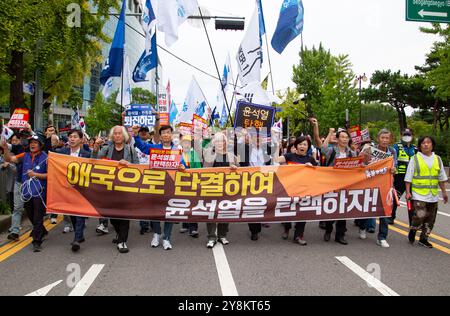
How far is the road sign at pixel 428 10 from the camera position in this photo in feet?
25.3

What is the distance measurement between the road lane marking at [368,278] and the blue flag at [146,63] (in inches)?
248

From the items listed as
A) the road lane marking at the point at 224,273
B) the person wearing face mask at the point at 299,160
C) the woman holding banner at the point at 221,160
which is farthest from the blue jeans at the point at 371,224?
the road lane marking at the point at 224,273

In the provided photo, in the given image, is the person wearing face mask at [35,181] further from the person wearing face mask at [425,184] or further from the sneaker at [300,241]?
the person wearing face mask at [425,184]

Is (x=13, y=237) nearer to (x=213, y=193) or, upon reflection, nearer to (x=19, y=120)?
(x=19, y=120)

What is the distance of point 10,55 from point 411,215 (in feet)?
46.3

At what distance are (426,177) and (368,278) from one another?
2371 millimetres

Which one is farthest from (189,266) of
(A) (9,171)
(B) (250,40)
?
(B) (250,40)

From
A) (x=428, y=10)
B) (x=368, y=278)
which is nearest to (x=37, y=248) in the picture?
(x=368, y=278)

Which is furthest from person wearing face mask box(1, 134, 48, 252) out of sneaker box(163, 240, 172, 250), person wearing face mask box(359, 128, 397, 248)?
person wearing face mask box(359, 128, 397, 248)

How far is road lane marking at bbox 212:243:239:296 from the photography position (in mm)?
4020

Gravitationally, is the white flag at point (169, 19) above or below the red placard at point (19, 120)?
above

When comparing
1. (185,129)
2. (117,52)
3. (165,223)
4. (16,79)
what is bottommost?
(165,223)

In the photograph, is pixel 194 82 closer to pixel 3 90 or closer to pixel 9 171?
pixel 9 171

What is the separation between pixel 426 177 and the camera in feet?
19.3
